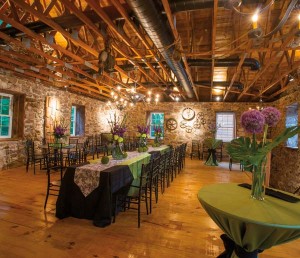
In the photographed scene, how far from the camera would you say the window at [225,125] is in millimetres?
9727

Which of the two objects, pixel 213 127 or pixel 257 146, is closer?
pixel 257 146

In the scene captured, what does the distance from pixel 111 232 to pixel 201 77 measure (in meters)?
7.20

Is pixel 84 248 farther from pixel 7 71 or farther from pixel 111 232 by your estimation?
pixel 7 71

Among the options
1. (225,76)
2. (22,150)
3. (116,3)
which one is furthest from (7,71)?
(225,76)

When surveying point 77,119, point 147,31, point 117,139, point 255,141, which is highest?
point 147,31

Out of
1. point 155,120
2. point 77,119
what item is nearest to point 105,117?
point 77,119

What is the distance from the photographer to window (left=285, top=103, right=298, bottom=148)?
630 cm

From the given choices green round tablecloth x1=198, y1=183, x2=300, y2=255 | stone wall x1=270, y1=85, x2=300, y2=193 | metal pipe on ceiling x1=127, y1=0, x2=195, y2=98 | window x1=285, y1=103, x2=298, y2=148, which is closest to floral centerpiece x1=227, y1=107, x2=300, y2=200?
green round tablecloth x1=198, y1=183, x2=300, y2=255

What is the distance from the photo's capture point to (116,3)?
2.41 metres

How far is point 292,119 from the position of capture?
265 inches

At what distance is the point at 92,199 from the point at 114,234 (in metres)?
0.57

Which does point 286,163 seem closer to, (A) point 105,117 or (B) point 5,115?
(A) point 105,117

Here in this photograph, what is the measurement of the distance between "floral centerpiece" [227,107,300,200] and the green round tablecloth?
0.15m

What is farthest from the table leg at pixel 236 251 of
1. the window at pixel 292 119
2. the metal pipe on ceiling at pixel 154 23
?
the window at pixel 292 119
